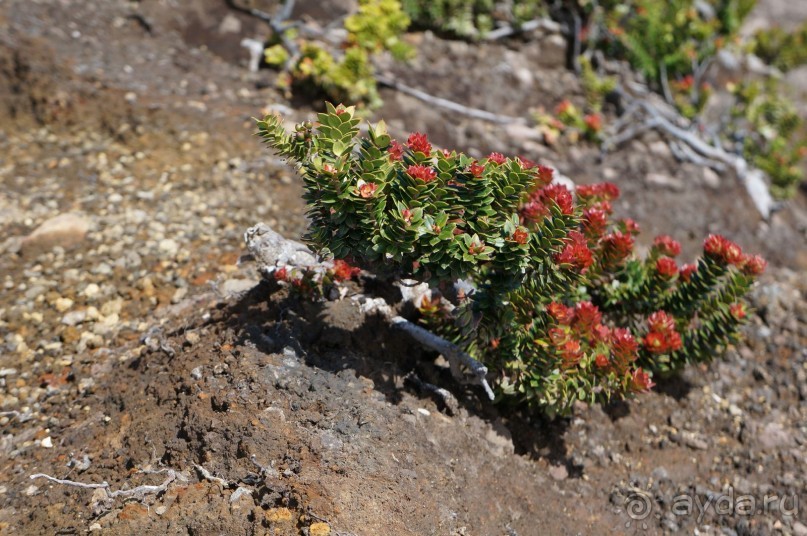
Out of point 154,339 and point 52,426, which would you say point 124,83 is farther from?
point 52,426

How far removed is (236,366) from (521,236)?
143cm

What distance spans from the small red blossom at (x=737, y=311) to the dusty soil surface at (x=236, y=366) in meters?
0.71

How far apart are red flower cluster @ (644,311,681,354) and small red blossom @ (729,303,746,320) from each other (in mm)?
340

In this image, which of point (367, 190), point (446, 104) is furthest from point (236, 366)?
point (446, 104)

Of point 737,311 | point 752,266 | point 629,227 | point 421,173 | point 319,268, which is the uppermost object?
point 421,173

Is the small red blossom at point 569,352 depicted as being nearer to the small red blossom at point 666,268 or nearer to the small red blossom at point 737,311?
the small red blossom at point 666,268

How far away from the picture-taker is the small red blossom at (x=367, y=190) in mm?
2754

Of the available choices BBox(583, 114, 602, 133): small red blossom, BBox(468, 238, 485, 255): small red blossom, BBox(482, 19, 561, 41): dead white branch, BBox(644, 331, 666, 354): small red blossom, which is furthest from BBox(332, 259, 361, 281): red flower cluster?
BBox(482, 19, 561, 41): dead white branch

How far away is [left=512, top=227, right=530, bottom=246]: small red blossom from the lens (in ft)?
9.29

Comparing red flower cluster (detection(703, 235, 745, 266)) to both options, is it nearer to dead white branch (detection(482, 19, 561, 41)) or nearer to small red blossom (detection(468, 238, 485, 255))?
small red blossom (detection(468, 238, 485, 255))

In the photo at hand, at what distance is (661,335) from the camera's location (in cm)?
368

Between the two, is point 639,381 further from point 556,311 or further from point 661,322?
point 556,311

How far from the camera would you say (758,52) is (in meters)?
7.95

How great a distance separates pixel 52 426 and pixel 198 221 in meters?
1.56
